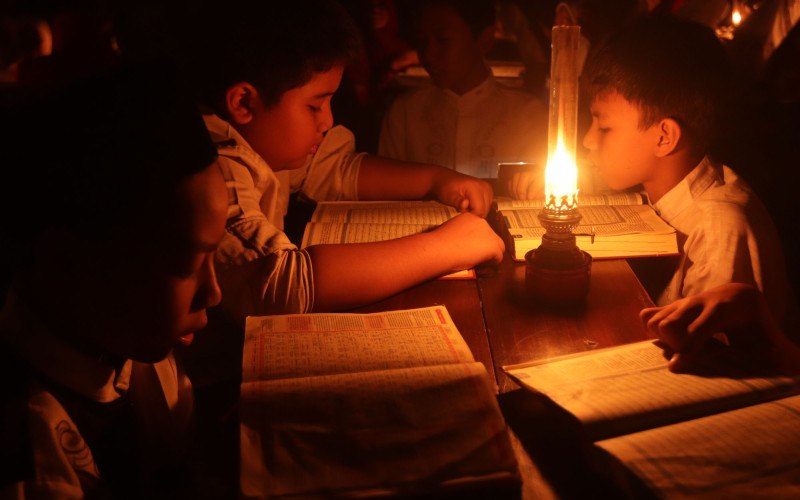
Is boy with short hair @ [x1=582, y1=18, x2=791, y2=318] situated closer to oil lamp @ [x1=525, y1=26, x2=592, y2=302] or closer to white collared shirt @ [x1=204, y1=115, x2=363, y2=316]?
oil lamp @ [x1=525, y1=26, x2=592, y2=302]

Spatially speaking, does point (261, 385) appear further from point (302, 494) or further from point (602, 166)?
point (602, 166)

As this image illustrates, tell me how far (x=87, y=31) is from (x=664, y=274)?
3.01m

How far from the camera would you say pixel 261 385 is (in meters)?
0.81

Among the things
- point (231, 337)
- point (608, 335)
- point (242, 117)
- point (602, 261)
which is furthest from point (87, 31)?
point (608, 335)

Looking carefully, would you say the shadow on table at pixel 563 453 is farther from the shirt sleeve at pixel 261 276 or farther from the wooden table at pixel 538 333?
the shirt sleeve at pixel 261 276

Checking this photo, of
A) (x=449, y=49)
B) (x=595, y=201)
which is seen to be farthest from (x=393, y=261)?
(x=449, y=49)

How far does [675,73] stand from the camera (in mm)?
1641

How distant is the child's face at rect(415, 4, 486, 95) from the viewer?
2695mm

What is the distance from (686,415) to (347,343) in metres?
0.49

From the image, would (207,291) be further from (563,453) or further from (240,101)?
(240,101)

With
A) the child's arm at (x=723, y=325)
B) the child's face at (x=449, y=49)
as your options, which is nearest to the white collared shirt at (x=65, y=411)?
the child's arm at (x=723, y=325)

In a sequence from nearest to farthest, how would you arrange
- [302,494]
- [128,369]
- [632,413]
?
1. [302,494]
2. [632,413]
3. [128,369]

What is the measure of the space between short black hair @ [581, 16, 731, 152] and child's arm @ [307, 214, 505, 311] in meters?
0.65

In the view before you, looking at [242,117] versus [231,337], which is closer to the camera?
[231,337]
